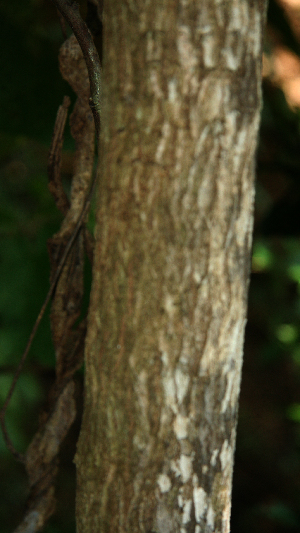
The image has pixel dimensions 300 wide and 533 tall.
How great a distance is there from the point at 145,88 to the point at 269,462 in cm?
239

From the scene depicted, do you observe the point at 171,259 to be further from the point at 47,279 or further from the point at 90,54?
the point at 47,279

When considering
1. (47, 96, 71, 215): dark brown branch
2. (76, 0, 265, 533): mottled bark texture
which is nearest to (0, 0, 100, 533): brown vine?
(47, 96, 71, 215): dark brown branch

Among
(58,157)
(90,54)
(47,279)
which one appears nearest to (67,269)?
(58,157)

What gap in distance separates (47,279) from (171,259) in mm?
861

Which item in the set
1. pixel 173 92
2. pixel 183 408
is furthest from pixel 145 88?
pixel 183 408

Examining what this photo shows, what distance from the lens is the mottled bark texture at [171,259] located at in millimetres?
492

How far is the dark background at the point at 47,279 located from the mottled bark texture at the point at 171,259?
673 mm

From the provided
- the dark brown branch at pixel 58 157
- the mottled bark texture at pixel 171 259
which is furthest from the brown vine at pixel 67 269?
the mottled bark texture at pixel 171 259

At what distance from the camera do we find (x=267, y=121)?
8.39ft

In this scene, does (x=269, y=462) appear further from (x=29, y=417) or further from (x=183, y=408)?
(x=183, y=408)

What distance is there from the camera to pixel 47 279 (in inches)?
51.9

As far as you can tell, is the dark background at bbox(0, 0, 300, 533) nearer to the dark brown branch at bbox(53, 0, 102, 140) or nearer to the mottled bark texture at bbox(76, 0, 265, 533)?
the dark brown branch at bbox(53, 0, 102, 140)

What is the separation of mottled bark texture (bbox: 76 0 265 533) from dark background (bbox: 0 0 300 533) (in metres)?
0.67

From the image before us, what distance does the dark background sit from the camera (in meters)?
1.25
